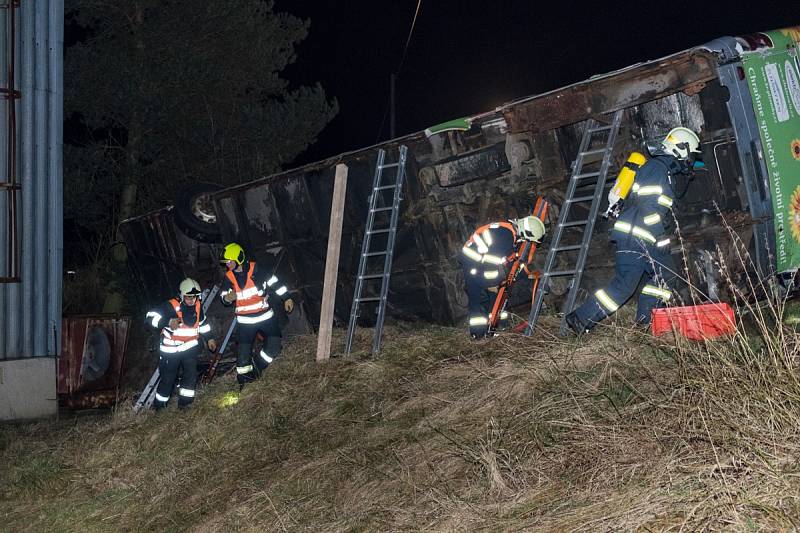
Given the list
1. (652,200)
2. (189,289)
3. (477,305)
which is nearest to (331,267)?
(477,305)

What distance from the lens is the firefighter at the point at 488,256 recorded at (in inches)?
293

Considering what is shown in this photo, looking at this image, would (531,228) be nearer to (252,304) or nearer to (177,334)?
(252,304)

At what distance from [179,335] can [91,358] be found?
268cm

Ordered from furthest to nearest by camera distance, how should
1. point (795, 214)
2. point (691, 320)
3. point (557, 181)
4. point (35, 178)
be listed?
point (35, 178) < point (557, 181) < point (795, 214) < point (691, 320)

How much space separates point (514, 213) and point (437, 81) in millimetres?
28856

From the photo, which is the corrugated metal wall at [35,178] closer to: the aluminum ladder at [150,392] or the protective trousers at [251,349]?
the aluminum ladder at [150,392]

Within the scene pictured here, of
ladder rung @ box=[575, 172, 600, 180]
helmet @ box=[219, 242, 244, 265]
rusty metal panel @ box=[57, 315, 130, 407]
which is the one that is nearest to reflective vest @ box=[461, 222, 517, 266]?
ladder rung @ box=[575, 172, 600, 180]

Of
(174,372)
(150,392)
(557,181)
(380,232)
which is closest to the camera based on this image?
(557,181)

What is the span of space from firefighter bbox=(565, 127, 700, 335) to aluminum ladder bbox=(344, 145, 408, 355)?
2.15 metres

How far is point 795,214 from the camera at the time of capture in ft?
23.0

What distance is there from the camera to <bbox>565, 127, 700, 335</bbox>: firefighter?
6500mm

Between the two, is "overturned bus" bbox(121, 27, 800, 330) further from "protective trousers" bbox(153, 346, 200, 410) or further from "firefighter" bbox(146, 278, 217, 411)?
"protective trousers" bbox(153, 346, 200, 410)

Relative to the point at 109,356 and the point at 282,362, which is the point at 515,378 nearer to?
the point at 282,362

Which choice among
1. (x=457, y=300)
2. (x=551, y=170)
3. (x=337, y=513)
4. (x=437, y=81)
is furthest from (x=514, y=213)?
(x=437, y=81)
